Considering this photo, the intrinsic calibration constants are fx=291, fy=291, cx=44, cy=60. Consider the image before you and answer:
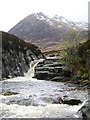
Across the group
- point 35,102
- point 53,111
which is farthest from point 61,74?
point 53,111

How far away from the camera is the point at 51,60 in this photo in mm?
81062

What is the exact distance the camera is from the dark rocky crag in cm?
6976

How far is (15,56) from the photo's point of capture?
78125mm

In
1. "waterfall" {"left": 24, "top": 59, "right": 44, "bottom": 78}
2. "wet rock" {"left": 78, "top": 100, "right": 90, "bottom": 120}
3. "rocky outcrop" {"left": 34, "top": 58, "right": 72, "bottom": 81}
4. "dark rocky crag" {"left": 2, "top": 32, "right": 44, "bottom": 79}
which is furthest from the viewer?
"waterfall" {"left": 24, "top": 59, "right": 44, "bottom": 78}

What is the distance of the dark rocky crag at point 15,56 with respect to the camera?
229ft

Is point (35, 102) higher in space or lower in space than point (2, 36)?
lower

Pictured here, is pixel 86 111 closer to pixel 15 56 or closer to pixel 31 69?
pixel 15 56

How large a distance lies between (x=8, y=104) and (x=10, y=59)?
1711 inches

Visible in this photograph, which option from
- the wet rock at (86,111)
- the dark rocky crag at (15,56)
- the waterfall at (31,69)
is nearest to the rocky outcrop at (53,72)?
the waterfall at (31,69)

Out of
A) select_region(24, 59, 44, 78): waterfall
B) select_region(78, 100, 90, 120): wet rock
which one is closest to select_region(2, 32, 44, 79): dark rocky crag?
select_region(24, 59, 44, 78): waterfall

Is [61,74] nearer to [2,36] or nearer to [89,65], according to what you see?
[89,65]

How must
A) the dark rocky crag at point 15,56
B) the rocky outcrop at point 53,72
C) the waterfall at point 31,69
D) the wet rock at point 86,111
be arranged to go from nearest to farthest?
the wet rock at point 86,111 → the rocky outcrop at point 53,72 → the dark rocky crag at point 15,56 → the waterfall at point 31,69

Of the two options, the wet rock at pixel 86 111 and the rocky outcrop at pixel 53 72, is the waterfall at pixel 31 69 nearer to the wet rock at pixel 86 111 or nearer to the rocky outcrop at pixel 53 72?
the rocky outcrop at pixel 53 72

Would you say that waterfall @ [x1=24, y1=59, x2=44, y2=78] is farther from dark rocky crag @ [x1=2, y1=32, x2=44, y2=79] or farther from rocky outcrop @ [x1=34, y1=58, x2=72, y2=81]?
rocky outcrop @ [x1=34, y1=58, x2=72, y2=81]
